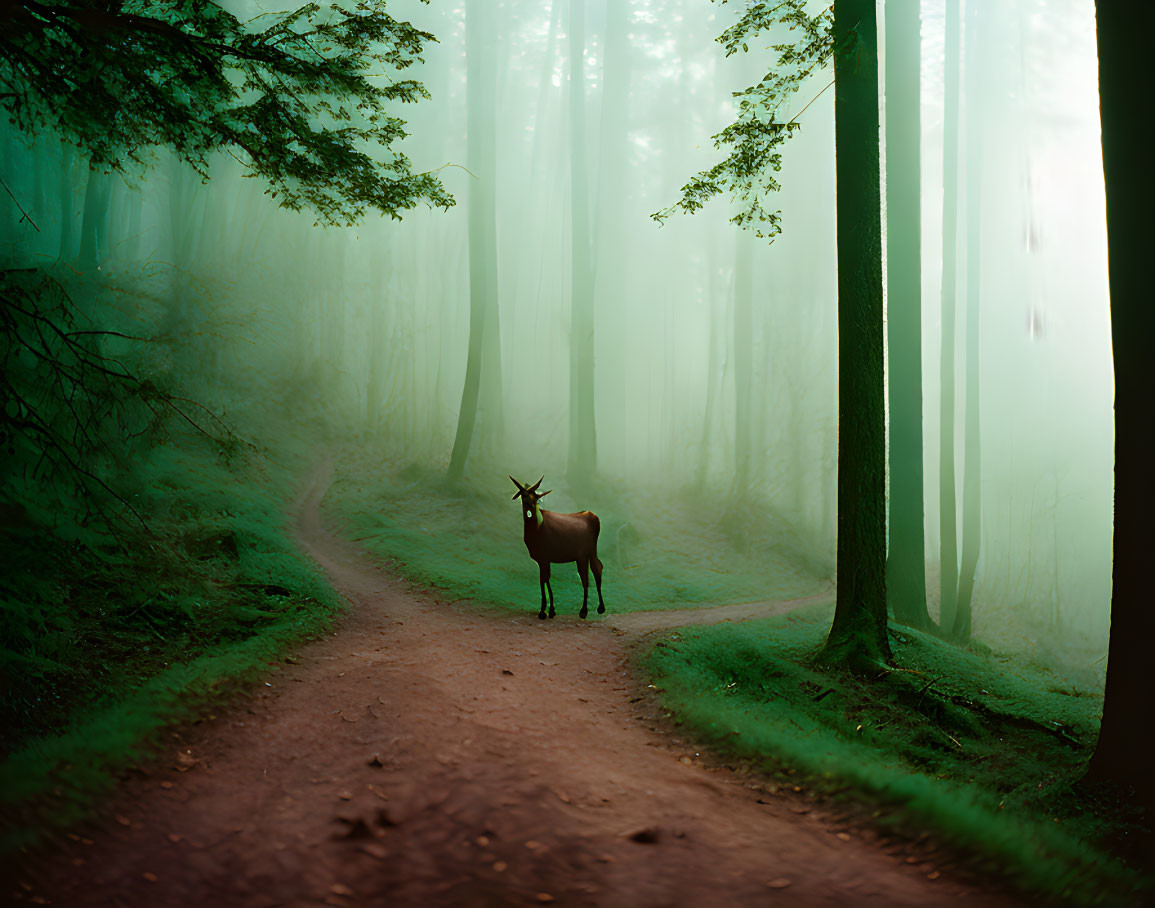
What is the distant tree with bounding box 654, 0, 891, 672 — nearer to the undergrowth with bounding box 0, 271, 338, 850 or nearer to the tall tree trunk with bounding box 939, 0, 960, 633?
the undergrowth with bounding box 0, 271, 338, 850

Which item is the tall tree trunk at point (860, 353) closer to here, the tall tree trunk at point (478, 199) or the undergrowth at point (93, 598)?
the undergrowth at point (93, 598)

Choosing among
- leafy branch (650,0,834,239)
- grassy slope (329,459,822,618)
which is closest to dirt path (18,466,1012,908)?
grassy slope (329,459,822,618)

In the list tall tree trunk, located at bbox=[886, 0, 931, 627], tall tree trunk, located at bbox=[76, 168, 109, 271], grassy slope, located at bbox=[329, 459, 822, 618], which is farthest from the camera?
tall tree trunk, located at bbox=[76, 168, 109, 271]

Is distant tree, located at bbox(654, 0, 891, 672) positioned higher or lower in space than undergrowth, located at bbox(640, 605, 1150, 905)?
higher

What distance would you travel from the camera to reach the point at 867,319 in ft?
24.1

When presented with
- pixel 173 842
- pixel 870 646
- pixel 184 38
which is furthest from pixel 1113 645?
pixel 184 38

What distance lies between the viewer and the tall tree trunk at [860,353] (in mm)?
7238

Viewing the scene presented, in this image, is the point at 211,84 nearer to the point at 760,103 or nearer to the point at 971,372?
the point at 760,103

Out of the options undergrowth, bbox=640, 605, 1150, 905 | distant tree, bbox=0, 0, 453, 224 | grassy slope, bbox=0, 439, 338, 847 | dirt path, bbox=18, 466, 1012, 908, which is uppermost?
distant tree, bbox=0, 0, 453, 224

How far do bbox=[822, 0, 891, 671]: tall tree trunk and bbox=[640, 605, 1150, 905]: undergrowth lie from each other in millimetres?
859

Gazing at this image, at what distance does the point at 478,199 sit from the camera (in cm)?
1828

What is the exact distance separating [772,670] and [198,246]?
88.6 feet

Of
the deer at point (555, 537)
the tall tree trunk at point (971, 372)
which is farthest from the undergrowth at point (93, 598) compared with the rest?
the tall tree trunk at point (971, 372)

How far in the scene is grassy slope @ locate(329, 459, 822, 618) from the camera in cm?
1203
